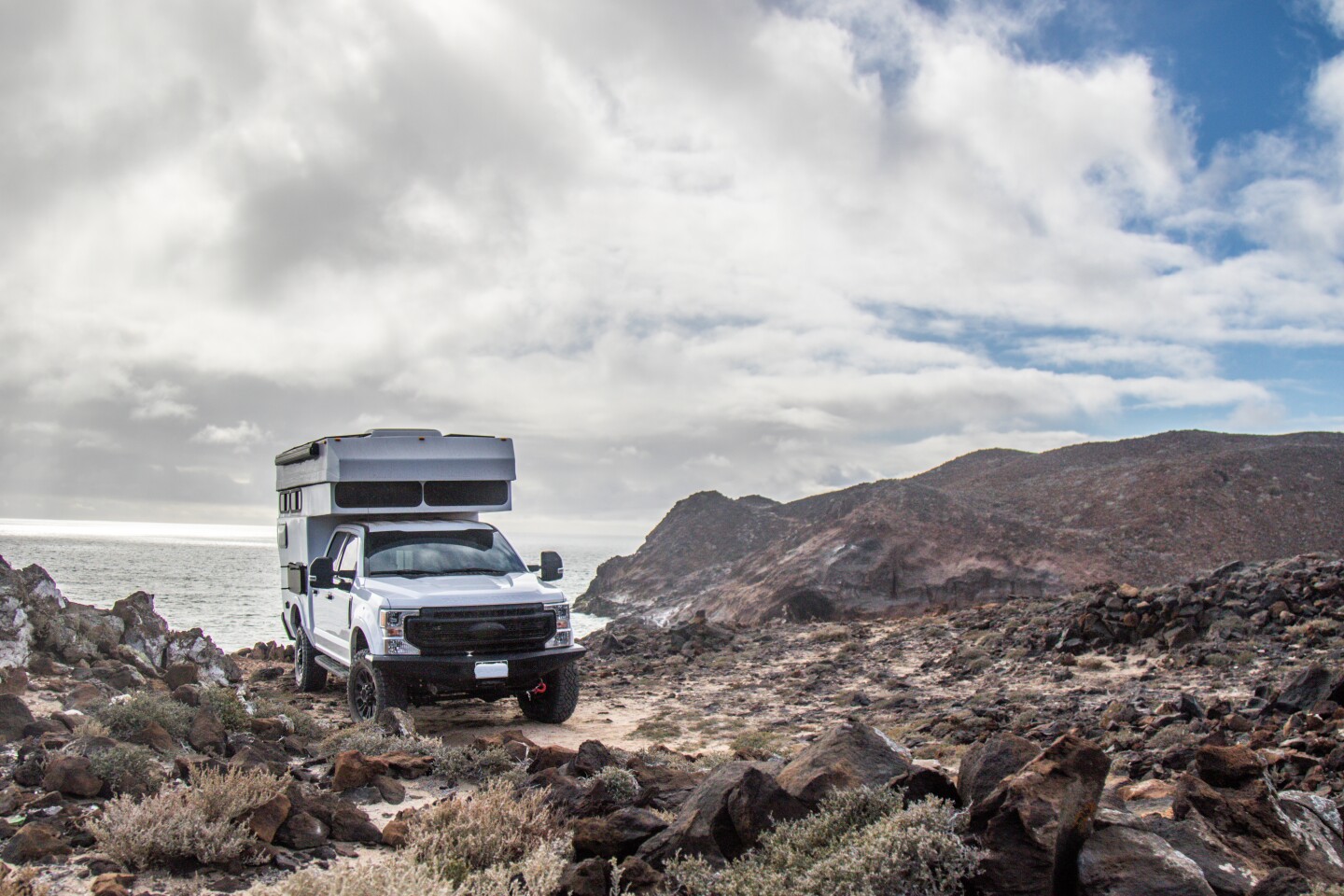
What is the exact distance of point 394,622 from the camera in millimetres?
10219

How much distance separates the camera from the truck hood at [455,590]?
10320 mm

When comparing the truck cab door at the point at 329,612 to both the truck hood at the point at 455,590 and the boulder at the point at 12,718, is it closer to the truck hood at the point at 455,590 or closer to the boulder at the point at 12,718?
the truck hood at the point at 455,590

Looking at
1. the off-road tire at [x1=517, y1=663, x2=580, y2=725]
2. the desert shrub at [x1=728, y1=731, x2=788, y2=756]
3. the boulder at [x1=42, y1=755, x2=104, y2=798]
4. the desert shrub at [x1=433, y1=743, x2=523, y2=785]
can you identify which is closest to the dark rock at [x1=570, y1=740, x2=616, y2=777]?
the desert shrub at [x1=433, y1=743, x2=523, y2=785]

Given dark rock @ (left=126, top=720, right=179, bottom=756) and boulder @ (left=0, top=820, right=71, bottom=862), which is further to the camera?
dark rock @ (left=126, top=720, right=179, bottom=756)

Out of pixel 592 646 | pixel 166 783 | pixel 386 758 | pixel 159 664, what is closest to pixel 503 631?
pixel 386 758

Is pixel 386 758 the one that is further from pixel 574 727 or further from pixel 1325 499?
pixel 1325 499

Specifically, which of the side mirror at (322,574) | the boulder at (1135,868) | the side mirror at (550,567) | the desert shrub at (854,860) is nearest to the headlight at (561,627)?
the side mirror at (550,567)

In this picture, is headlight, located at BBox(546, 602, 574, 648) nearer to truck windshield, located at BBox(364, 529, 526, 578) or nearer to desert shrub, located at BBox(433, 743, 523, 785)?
truck windshield, located at BBox(364, 529, 526, 578)

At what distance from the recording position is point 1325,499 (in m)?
29.2

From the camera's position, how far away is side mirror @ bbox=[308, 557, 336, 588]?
11711 mm

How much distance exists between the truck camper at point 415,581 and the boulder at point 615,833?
210 inches

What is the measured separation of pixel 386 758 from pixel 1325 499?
103 ft

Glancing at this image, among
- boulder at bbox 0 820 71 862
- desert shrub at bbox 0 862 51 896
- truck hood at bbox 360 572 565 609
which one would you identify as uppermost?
truck hood at bbox 360 572 565 609

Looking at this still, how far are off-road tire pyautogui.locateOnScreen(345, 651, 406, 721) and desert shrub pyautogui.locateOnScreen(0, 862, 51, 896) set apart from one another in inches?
209
